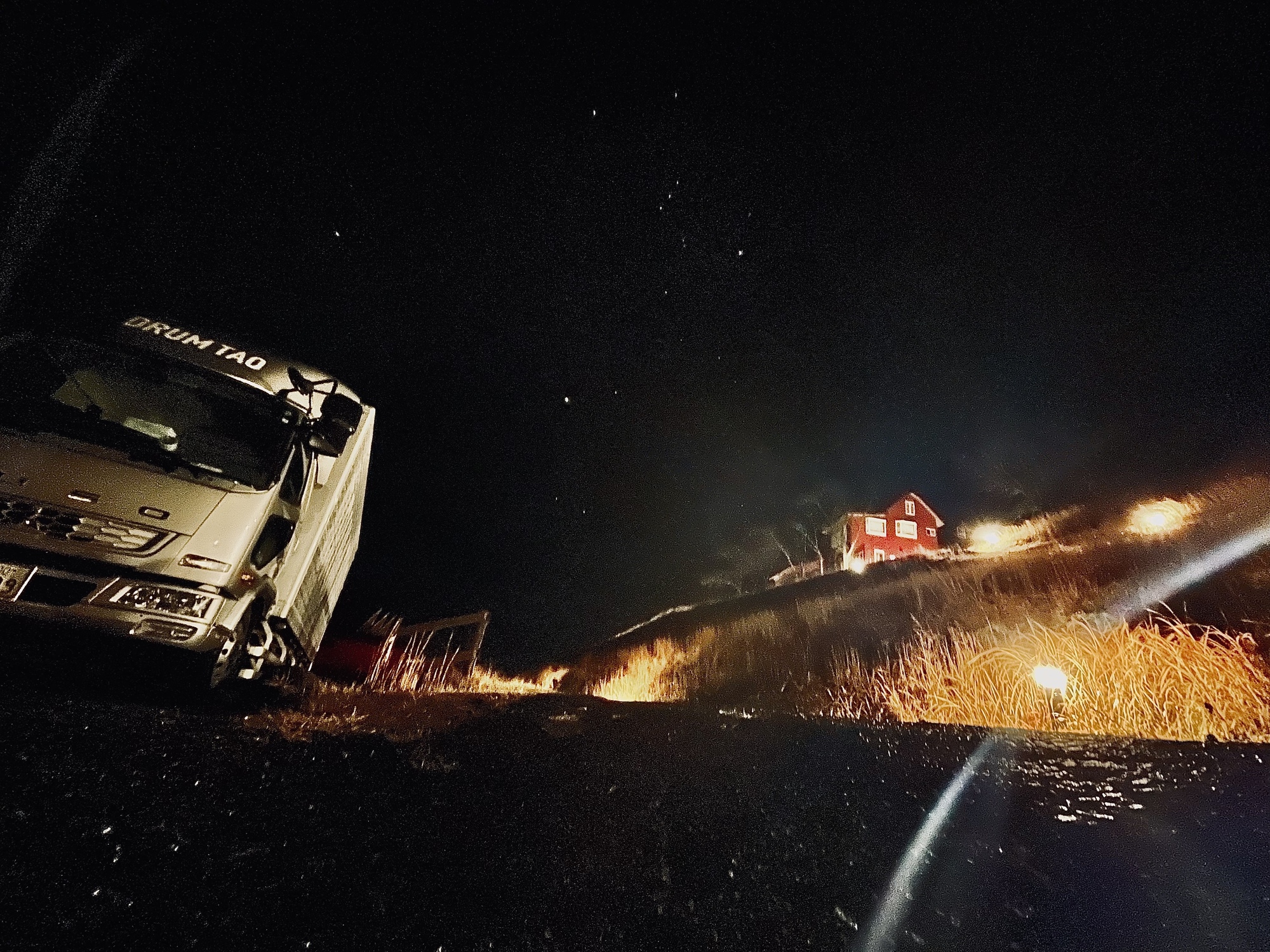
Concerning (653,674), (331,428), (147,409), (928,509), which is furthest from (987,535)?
(147,409)

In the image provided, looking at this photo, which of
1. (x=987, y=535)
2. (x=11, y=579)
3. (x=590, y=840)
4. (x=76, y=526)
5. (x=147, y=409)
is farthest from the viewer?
(x=987, y=535)

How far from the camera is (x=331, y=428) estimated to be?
5.00 meters

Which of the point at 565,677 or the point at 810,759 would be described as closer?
the point at 810,759

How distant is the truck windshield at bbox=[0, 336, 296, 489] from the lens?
3.96 metres

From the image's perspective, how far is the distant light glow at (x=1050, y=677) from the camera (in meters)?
8.56

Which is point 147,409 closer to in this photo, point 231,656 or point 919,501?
point 231,656

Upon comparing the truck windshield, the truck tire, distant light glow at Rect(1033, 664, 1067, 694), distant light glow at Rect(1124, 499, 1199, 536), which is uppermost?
distant light glow at Rect(1124, 499, 1199, 536)

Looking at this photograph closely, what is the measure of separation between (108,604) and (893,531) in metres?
36.3

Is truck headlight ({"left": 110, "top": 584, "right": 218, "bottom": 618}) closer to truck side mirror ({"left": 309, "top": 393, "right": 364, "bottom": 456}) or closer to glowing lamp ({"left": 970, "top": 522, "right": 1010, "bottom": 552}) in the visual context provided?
truck side mirror ({"left": 309, "top": 393, "right": 364, "bottom": 456})

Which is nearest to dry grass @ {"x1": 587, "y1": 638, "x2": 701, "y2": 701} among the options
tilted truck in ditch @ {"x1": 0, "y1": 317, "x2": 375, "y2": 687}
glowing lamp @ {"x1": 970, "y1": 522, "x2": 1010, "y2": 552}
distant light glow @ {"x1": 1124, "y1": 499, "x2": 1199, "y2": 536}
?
distant light glow @ {"x1": 1124, "y1": 499, "x2": 1199, "y2": 536}

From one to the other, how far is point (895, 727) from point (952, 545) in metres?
34.9

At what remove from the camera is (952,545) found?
1282 inches

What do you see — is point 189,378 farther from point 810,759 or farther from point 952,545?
point 952,545

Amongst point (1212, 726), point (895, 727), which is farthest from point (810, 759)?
point (1212, 726)
